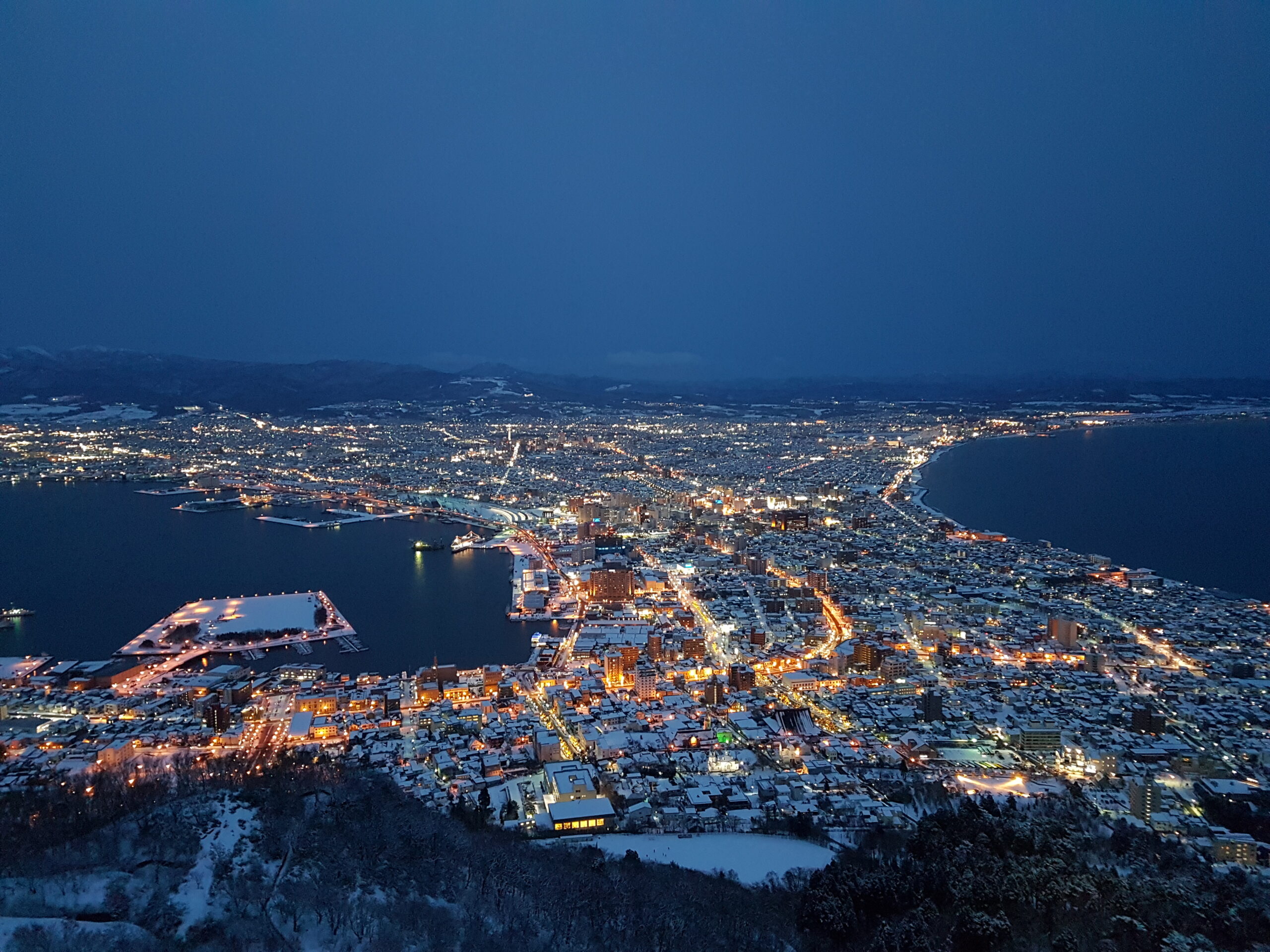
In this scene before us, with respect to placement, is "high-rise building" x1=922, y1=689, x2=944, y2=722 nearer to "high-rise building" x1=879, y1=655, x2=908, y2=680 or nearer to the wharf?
"high-rise building" x1=879, y1=655, x2=908, y2=680

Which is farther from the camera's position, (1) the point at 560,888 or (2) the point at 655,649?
(2) the point at 655,649

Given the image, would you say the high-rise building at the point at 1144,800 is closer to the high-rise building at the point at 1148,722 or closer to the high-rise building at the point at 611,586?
the high-rise building at the point at 1148,722

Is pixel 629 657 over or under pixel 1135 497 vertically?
over

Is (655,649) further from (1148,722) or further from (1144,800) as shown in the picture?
(1144,800)

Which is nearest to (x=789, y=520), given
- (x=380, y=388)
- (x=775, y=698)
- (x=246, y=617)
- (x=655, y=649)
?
(x=655, y=649)

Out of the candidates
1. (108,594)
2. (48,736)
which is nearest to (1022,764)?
(48,736)

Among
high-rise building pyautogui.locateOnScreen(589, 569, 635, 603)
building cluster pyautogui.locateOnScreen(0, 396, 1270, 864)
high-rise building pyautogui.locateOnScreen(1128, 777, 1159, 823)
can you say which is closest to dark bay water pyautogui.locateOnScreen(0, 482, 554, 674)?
building cluster pyautogui.locateOnScreen(0, 396, 1270, 864)

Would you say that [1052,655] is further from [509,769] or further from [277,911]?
[277,911]

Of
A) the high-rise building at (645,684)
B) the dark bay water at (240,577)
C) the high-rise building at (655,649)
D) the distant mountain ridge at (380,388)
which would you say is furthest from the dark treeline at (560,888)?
the distant mountain ridge at (380,388)
